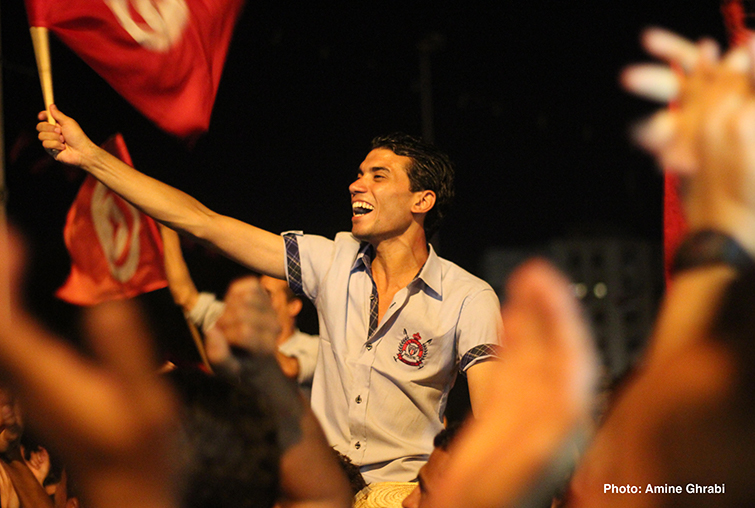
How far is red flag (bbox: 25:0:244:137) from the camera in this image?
290 cm

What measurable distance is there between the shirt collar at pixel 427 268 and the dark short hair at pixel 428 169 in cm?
25

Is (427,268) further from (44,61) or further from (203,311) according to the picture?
(44,61)

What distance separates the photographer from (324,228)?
600 cm

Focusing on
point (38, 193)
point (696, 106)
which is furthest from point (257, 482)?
point (38, 193)

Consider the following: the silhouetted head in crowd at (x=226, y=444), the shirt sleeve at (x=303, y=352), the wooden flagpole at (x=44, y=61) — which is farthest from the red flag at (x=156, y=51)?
the silhouetted head in crowd at (x=226, y=444)

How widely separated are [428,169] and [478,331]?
828 mm

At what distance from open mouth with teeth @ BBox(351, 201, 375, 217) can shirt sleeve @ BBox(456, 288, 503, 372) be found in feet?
1.86

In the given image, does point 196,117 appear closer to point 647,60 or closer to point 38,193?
point 38,193

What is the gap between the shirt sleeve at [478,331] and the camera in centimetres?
264

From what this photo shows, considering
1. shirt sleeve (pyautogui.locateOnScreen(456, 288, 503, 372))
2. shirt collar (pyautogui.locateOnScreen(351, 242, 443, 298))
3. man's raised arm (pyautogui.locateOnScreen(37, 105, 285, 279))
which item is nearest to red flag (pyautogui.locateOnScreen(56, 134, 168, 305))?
man's raised arm (pyautogui.locateOnScreen(37, 105, 285, 279))

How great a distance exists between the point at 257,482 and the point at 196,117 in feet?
6.71

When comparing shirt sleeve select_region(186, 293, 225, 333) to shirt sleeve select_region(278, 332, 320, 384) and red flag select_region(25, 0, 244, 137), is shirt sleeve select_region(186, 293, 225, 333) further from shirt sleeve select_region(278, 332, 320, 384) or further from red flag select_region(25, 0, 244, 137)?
red flag select_region(25, 0, 244, 137)

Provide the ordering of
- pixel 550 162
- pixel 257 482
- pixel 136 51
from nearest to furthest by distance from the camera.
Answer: pixel 257 482 → pixel 136 51 → pixel 550 162

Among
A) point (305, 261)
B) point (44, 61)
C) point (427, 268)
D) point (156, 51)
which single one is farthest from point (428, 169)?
point (44, 61)
